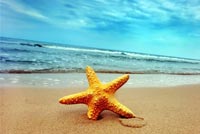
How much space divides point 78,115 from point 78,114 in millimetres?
19

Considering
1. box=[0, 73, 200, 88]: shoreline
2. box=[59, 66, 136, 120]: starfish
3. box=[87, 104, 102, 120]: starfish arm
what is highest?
box=[59, 66, 136, 120]: starfish

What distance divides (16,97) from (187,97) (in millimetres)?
1419

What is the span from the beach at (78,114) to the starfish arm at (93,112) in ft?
0.09

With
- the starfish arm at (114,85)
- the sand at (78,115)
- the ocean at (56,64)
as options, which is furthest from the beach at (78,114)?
the ocean at (56,64)

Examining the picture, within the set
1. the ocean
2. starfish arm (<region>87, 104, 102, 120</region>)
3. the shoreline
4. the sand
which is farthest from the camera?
the ocean

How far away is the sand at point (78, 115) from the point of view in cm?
116

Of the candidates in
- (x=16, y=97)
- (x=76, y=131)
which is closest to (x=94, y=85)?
(x=76, y=131)

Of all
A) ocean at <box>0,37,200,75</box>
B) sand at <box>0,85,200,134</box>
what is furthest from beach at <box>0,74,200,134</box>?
ocean at <box>0,37,200,75</box>

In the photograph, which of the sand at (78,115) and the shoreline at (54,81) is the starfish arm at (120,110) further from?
→ the shoreline at (54,81)

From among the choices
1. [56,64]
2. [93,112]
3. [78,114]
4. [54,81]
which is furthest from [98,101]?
[56,64]

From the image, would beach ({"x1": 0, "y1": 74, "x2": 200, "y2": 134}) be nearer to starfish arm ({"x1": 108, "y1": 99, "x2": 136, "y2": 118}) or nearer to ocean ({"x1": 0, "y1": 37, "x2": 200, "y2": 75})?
starfish arm ({"x1": 108, "y1": 99, "x2": 136, "y2": 118})

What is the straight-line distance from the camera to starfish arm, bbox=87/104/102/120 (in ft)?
4.23

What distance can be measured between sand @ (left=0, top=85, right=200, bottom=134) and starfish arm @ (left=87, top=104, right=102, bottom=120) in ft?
0.09

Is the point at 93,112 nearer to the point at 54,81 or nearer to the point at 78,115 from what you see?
the point at 78,115
